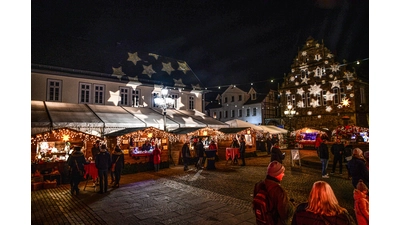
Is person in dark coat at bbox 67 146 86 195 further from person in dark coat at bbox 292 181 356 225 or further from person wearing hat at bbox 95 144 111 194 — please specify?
person in dark coat at bbox 292 181 356 225

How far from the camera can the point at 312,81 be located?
101ft

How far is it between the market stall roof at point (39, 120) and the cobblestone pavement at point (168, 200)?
4.72m

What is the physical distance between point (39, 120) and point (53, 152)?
1.98 m

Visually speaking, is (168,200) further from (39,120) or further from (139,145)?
(39,120)

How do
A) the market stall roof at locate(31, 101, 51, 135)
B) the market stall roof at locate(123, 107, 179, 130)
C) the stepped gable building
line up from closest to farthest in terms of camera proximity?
the market stall roof at locate(31, 101, 51, 135) < the market stall roof at locate(123, 107, 179, 130) < the stepped gable building

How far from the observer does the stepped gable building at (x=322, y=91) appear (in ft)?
88.8

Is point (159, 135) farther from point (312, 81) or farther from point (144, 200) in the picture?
point (312, 81)

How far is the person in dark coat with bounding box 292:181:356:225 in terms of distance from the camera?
252 centimetres

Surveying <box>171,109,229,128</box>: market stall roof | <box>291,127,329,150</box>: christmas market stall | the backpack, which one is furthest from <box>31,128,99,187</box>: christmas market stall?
<box>291,127,329,150</box>: christmas market stall

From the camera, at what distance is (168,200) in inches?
283

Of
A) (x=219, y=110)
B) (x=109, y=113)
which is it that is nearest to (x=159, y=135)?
(x=109, y=113)

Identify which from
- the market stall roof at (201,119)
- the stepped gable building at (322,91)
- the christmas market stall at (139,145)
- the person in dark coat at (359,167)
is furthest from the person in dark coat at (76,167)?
the stepped gable building at (322,91)

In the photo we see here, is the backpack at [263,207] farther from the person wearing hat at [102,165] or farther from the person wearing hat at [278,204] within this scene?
the person wearing hat at [102,165]

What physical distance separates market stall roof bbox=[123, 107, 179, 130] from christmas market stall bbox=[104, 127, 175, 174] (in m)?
2.41
